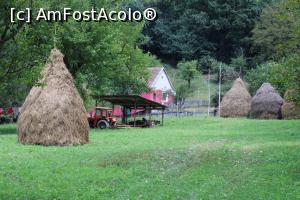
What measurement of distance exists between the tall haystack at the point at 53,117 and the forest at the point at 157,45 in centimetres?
121

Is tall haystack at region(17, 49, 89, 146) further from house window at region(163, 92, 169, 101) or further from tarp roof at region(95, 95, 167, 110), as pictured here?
house window at region(163, 92, 169, 101)

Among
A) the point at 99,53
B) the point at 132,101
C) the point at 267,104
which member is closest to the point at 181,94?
the point at 267,104

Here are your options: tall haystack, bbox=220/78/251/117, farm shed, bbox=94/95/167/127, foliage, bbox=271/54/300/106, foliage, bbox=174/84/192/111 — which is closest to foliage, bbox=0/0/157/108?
farm shed, bbox=94/95/167/127

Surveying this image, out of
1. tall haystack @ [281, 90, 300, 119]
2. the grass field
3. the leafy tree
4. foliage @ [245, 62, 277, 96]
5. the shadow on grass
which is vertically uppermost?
the leafy tree

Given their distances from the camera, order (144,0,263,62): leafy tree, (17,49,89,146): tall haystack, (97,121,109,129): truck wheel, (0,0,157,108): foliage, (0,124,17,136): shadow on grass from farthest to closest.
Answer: (144,0,263,62): leafy tree → (97,121,109,129): truck wheel → (0,0,157,108): foliage → (0,124,17,136): shadow on grass → (17,49,89,146): tall haystack

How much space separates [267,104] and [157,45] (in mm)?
41197

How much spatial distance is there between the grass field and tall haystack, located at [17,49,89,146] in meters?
0.83

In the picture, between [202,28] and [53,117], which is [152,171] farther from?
[202,28]

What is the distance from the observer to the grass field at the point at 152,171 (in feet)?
37.1

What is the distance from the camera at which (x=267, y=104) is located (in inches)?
1588

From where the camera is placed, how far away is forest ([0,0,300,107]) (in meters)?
10.2

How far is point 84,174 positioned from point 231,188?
3.86m

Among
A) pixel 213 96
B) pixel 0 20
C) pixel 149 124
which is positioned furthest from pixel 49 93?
pixel 213 96

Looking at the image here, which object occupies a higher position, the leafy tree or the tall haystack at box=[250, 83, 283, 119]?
the leafy tree
